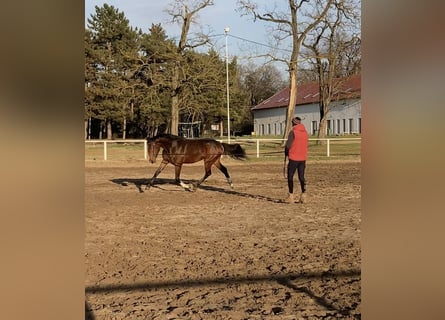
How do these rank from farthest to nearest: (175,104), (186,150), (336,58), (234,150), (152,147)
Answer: (175,104) → (234,150) → (186,150) → (152,147) → (336,58)

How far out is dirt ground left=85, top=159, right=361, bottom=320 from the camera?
3316 millimetres

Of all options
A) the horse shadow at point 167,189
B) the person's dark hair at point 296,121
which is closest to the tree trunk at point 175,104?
the horse shadow at point 167,189

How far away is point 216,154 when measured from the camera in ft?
33.6

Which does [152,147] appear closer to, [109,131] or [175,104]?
[175,104]

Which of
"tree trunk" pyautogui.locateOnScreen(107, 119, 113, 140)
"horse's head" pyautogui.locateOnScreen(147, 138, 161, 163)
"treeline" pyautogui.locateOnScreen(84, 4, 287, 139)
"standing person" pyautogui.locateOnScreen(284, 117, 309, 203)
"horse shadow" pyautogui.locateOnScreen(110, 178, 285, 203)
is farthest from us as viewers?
"tree trunk" pyautogui.locateOnScreen(107, 119, 113, 140)

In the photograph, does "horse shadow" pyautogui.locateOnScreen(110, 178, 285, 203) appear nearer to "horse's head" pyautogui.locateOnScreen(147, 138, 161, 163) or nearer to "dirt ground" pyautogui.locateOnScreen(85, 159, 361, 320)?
"dirt ground" pyautogui.locateOnScreen(85, 159, 361, 320)

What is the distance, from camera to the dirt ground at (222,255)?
3316 mm

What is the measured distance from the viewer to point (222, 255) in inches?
190

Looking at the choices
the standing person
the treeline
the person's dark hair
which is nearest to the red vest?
the standing person

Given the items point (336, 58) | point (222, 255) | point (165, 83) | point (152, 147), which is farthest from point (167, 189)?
point (336, 58)

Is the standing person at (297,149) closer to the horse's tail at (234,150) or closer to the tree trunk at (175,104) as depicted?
the horse's tail at (234,150)

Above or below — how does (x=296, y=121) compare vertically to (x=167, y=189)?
above
